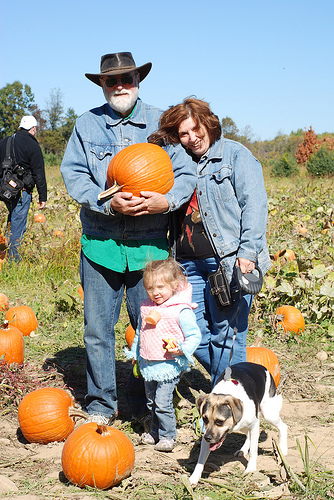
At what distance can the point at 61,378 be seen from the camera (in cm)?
445

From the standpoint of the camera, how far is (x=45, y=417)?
343 cm

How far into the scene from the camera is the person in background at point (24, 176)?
25.5ft

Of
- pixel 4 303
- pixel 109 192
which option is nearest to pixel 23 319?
pixel 4 303

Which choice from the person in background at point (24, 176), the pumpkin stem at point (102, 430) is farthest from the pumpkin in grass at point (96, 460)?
the person in background at point (24, 176)

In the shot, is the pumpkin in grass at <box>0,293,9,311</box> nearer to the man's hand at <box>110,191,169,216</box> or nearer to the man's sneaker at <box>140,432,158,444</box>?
the man's sneaker at <box>140,432,158,444</box>

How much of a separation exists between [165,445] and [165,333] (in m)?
0.73

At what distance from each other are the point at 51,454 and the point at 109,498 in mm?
673

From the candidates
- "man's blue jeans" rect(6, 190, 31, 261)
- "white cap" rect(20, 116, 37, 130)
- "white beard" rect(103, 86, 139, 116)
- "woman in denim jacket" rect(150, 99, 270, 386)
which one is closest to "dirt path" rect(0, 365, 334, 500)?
"woman in denim jacket" rect(150, 99, 270, 386)

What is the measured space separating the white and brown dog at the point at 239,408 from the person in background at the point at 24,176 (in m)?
5.29

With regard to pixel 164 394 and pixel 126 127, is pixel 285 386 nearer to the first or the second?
pixel 164 394

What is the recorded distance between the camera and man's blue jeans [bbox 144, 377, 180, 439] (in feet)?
10.9

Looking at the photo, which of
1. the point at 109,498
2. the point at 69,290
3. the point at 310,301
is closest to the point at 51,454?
the point at 109,498

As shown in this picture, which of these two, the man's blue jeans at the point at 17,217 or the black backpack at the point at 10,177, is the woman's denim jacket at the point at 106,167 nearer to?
the black backpack at the point at 10,177

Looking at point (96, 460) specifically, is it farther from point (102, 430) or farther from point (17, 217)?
point (17, 217)
